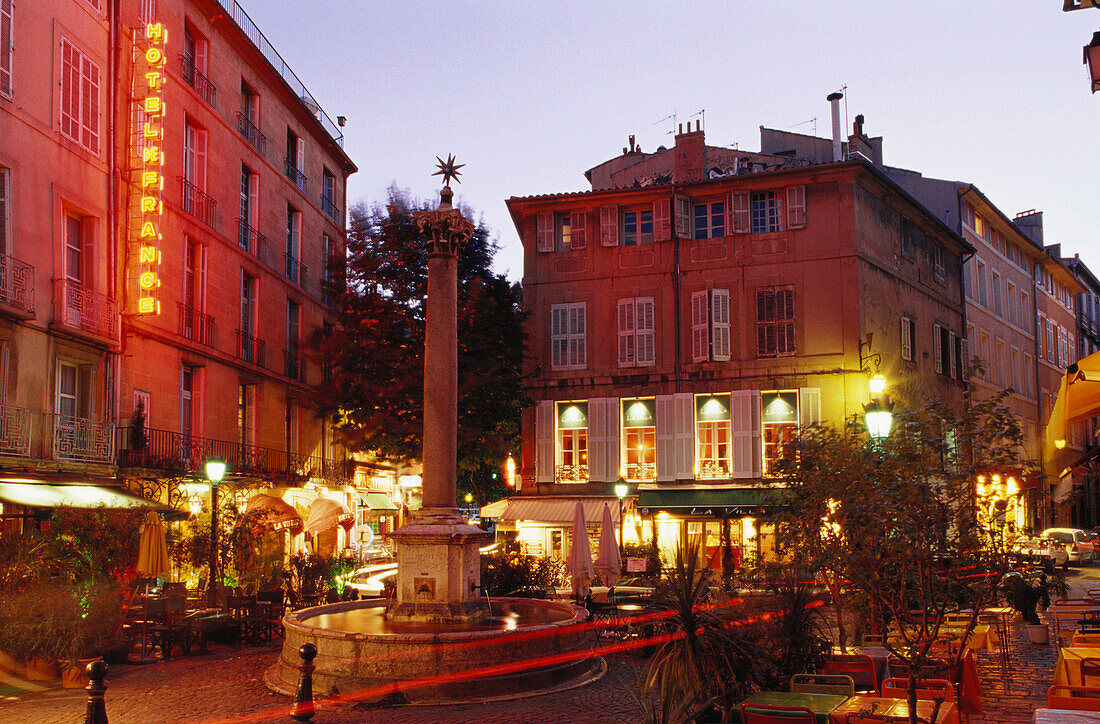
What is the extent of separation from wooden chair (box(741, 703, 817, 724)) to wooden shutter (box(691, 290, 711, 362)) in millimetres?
22620

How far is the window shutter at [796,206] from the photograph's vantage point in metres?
29.8

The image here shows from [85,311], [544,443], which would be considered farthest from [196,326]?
[544,443]

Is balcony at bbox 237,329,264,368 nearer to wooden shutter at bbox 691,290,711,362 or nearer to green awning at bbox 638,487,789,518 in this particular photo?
green awning at bbox 638,487,789,518

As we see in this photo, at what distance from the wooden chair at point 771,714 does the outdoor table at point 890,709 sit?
0.29 metres

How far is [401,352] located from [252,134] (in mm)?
7714

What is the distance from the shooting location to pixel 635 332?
30.5 metres

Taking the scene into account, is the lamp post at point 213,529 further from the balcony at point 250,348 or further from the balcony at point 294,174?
the balcony at point 294,174

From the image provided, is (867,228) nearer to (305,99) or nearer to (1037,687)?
(305,99)

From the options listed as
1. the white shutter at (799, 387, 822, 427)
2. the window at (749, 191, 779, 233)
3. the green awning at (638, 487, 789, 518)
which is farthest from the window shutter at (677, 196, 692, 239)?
the green awning at (638, 487, 789, 518)

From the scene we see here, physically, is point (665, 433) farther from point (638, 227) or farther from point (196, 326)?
point (196, 326)

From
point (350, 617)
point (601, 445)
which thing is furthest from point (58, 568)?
point (601, 445)

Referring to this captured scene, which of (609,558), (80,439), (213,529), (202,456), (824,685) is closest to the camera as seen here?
(824,685)

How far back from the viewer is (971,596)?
7270 millimetres

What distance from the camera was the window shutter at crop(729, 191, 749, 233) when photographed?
30016mm
